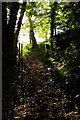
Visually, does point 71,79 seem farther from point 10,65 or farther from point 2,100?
point 10,65

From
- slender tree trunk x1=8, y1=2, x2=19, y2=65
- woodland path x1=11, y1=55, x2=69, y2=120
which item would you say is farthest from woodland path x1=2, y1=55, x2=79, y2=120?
slender tree trunk x1=8, y1=2, x2=19, y2=65

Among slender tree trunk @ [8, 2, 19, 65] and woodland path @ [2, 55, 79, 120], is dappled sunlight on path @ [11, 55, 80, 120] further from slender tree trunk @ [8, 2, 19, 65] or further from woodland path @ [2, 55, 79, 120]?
slender tree trunk @ [8, 2, 19, 65]

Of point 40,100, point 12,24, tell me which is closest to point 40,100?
point 40,100

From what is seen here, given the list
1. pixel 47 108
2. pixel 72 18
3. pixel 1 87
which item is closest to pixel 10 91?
pixel 1 87

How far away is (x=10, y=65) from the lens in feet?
44.5

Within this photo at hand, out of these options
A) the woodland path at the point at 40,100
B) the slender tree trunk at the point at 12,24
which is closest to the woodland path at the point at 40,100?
the woodland path at the point at 40,100

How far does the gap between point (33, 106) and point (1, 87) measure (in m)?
2.00

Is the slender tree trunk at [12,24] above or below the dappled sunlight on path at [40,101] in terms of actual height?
above

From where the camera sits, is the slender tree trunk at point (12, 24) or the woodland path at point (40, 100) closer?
the woodland path at point (40, 100)

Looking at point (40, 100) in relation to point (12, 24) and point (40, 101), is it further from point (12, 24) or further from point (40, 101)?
point (12, 24)

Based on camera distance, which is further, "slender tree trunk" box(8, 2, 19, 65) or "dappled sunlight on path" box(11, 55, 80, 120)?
"slender tree trunk" box(8, 2, 19, 65)

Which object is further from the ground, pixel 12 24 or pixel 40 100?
pixel 12 24

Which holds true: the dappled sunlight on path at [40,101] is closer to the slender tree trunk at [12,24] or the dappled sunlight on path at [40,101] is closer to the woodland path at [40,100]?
the woodland path at [40,100]

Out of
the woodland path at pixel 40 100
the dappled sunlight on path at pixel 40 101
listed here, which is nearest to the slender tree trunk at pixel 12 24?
the woodland path at pixel 40 100
